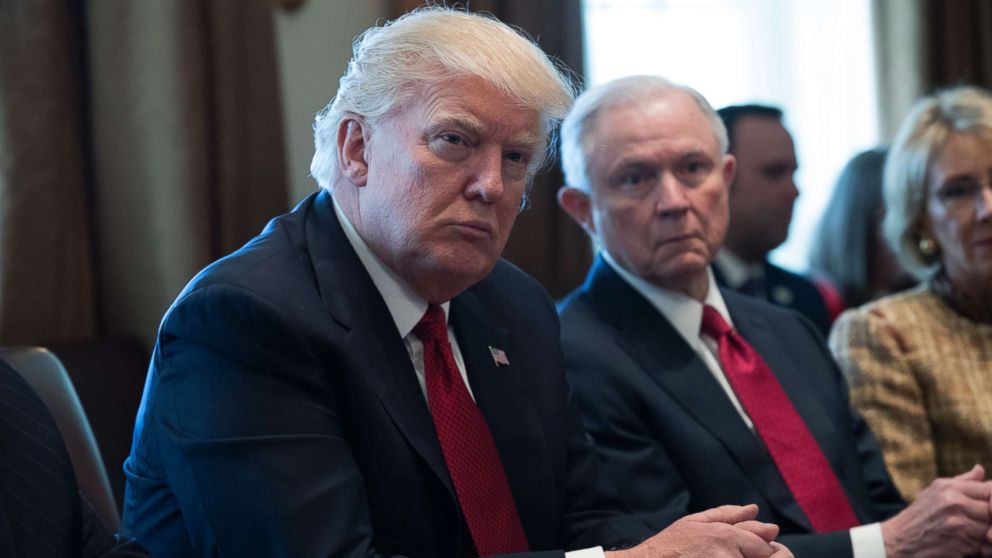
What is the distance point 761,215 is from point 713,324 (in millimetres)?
1080

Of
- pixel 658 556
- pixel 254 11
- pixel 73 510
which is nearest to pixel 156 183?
pixel 254 11

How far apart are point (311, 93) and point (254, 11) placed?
0.31 metres

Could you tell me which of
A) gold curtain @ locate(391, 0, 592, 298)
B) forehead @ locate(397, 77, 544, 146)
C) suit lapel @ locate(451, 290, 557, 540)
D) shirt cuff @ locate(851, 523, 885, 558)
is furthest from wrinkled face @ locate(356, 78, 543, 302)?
gold curtain @ locate(391, 0, 592, 298)

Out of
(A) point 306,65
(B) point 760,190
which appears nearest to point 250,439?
(A) point 306,65

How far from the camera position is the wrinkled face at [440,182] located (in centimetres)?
168

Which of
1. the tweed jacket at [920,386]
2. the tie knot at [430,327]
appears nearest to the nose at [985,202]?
the tweed jacket at [920,386]

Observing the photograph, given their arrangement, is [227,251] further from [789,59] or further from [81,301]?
[789,59]

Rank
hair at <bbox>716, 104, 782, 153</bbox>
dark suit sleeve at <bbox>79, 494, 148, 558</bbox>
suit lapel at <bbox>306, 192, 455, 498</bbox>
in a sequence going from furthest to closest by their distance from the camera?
hair at <bbox>716, 104, 782, 153</bbox> < suit lapel at <bbox>306, 192, 455, 498</bbox> < dark suit sleeve at <bbox>79, 494, 148, 558</bbox>

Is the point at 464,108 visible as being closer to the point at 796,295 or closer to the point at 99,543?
the point at 99,543

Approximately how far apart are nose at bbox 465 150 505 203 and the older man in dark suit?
0.52 m

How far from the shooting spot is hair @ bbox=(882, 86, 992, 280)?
2668 mm

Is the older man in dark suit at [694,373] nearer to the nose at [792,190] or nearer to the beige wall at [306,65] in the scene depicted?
the nose at [792,190]

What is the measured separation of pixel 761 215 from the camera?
3.27 metres

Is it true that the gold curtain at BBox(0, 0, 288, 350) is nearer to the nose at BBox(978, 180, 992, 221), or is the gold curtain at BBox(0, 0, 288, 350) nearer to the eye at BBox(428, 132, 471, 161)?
the eye at BBox(428, 132, 471, 161)
